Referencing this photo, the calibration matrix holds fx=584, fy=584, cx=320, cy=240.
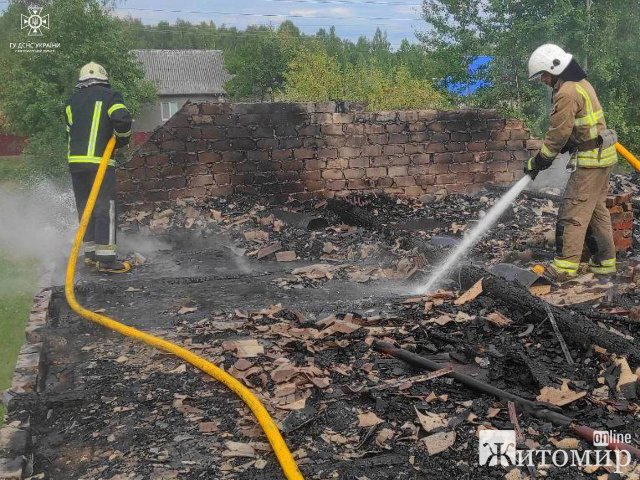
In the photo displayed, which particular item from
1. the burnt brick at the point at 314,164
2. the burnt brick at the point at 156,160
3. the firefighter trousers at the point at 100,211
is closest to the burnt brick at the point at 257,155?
the burnt brick at the point at 314,164

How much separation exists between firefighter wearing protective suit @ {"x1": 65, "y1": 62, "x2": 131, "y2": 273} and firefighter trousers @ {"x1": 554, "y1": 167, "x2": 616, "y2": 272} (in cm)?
454

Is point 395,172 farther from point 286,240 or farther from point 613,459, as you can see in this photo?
point 613,459

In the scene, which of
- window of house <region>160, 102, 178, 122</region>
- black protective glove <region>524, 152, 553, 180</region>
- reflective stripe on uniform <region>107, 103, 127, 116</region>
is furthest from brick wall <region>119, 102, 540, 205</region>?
window of house <region>160, 102, 178, 122</region>

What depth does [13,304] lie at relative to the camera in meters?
6.67

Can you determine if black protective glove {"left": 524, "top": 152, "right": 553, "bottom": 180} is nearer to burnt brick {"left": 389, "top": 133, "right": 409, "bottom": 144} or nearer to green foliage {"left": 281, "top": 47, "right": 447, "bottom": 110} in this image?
burnt brick {"left": 389, "top": 133, "right": 409, "bottom": 144}

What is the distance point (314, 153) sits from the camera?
888cm

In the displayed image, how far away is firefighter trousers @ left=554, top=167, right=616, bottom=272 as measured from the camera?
5492 millimetres

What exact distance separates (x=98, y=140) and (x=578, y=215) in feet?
16.5

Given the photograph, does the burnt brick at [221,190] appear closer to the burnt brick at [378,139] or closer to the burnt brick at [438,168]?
the burnt brick at [378,139]

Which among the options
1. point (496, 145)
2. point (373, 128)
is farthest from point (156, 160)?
point (496, 145)

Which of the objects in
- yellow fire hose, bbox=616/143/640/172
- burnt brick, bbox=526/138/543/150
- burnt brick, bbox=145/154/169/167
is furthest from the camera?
burnt brick, bbox=526/138/543/150

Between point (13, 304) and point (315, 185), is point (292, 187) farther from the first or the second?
point (13, 304)

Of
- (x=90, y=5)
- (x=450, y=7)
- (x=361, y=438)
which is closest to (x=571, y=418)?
(x=361, y=438)

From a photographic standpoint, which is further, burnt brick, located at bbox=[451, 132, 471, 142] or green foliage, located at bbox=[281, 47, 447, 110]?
green foliage, located at bbox=[281, 47, 447, 110]
